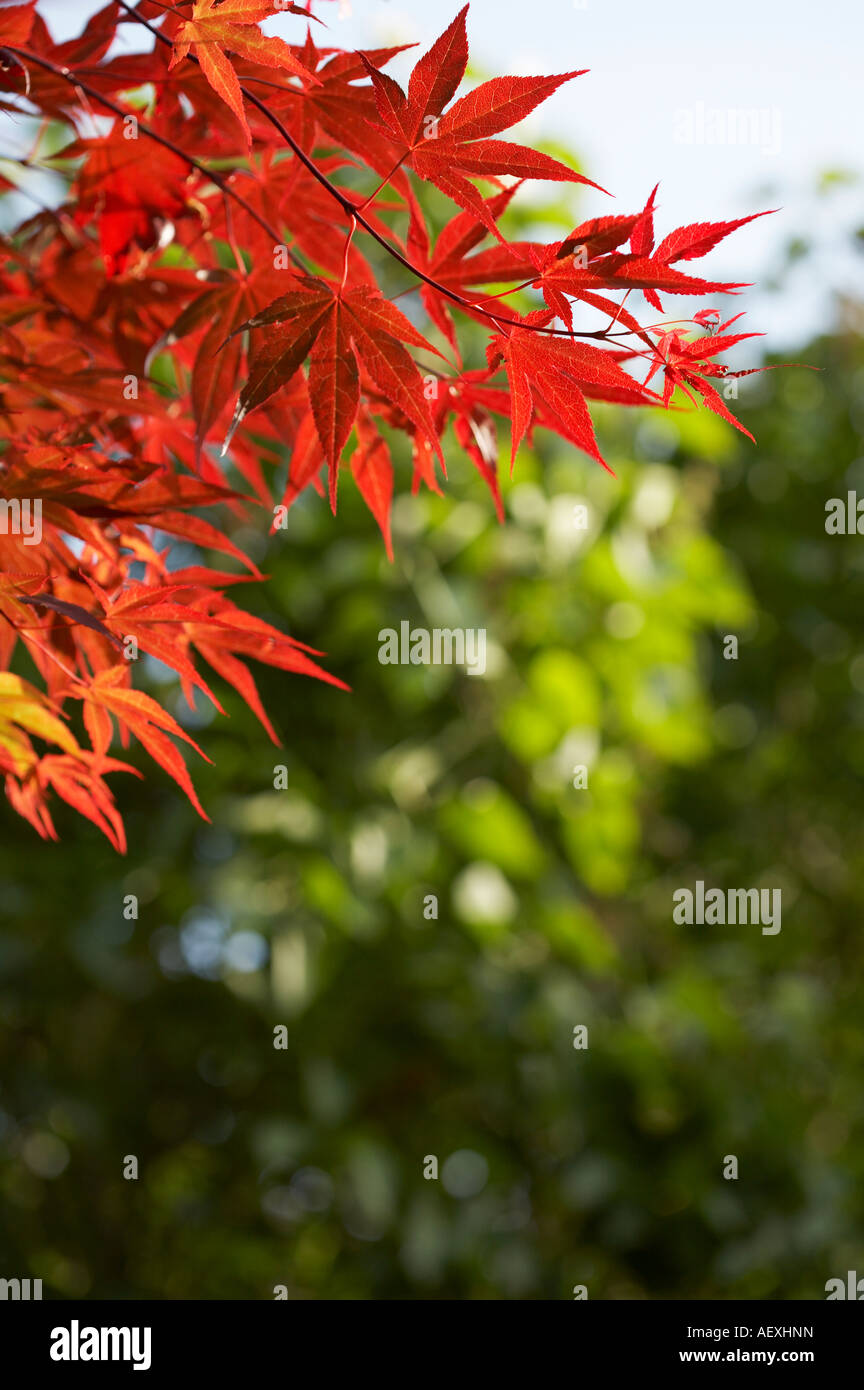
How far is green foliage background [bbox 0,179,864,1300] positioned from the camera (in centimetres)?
153

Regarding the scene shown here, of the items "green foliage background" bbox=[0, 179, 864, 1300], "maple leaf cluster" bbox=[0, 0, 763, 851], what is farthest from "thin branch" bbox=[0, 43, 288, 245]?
"green foliage background" bbox=[0, 179, 864, 1300]

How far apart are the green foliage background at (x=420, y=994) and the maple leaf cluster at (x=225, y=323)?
98 centimetres

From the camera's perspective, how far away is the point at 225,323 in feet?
1.72

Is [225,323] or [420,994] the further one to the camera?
[420,994]

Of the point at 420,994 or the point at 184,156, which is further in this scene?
the point at 420,994

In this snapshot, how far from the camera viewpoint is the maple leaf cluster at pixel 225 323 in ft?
1.20

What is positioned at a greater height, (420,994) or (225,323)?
(225,323)

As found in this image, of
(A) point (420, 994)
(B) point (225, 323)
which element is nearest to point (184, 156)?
(B) point (225, 323)

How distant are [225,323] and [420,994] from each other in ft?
3.91

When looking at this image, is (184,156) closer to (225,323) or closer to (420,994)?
(225,323)

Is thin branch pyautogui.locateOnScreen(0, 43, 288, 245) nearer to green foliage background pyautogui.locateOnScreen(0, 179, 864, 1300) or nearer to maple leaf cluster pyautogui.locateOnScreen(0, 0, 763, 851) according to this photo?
maple leaf cluster pyautogui.locateOnScreen(0, 0, 763, 851)
